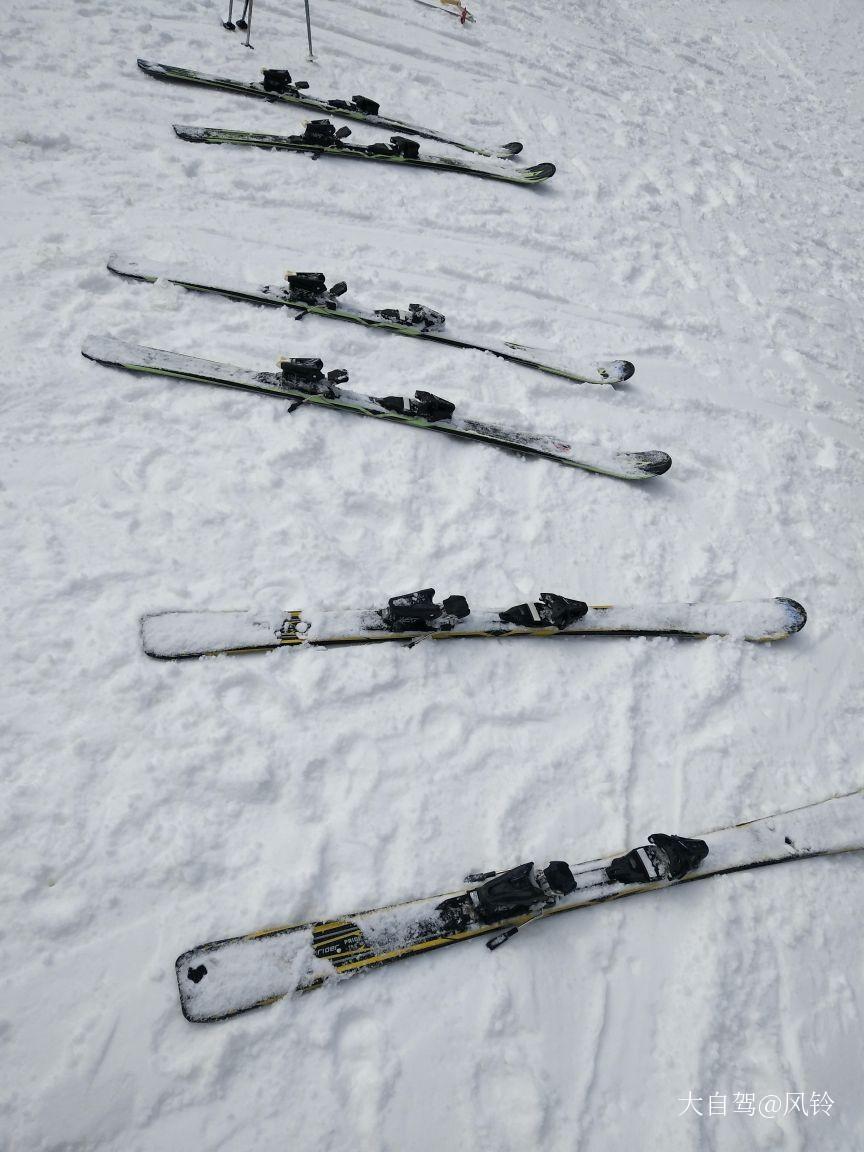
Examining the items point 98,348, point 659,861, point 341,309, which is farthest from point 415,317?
point 659,861

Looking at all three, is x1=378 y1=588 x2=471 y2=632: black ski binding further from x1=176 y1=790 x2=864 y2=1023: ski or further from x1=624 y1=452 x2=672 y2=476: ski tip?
x1=624 y1=452 x2=672 y2=476: ski tip

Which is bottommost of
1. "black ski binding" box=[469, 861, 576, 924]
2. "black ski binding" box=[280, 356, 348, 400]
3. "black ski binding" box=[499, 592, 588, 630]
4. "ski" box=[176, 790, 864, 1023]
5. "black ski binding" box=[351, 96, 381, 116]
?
"ski" box=[176, 790, 864, 1023]

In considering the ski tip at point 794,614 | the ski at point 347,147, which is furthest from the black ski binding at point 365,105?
the ski tip at point 794,614

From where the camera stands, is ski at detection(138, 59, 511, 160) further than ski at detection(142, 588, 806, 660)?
Yes

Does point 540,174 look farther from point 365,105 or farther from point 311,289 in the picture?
point 311,289

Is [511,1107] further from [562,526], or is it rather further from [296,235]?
[296,235]

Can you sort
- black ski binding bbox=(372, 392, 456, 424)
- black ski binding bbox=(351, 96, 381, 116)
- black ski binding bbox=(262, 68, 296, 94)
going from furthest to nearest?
black ski binding bbox=(351, 96, 381, 116) → black ski binding bbox=(262, 68, 296, 94) → black ski binding bbox=(372, 392, 456, 424)

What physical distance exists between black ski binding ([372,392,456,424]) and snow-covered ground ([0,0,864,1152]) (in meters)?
0.16

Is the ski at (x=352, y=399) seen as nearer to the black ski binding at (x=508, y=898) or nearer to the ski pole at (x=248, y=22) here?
the black ski binding at (x=508, y=898)

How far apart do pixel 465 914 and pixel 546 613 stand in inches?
53.4

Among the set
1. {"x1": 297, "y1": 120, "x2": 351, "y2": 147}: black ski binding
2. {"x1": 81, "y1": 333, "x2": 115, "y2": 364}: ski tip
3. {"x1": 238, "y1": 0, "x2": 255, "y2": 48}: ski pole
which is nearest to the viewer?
{"x1": 81, "y1": 333, "x2": 115, "y2": 364}: ski tip

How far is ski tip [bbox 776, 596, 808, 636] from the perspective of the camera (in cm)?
343

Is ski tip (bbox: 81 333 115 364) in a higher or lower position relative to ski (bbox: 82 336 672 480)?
higher

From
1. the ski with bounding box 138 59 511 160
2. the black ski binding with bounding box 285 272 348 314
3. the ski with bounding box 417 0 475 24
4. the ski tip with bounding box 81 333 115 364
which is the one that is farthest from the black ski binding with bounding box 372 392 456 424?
the ski with bounding box 417 0 475 24
